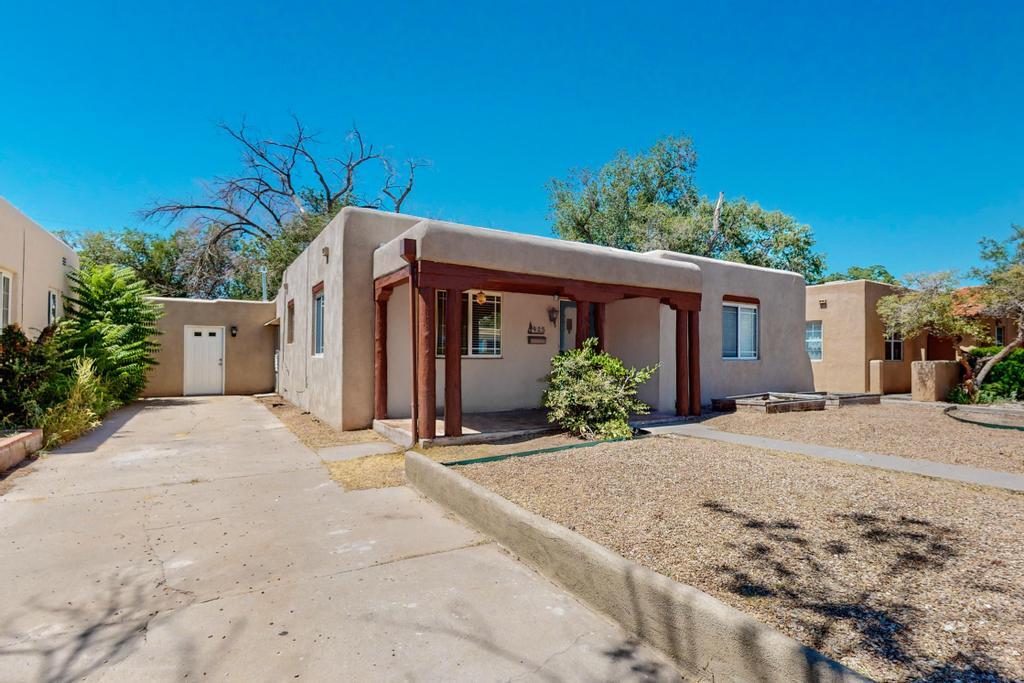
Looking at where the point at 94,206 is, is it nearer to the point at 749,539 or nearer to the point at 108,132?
the point at 108,132

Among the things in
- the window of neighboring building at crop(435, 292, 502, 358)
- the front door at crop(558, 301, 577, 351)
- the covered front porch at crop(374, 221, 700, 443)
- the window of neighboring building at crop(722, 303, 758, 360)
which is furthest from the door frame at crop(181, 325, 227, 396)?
the window of neighboring building at crop(722, 303, 758, 360)

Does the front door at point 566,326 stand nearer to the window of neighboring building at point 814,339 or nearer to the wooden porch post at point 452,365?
the wooden porch post at point 452,365

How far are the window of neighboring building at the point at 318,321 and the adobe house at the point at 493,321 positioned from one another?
0.05m

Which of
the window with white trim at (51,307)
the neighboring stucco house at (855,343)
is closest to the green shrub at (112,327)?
the window with white trim at (51,307)

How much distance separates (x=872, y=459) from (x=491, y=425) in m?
5.37

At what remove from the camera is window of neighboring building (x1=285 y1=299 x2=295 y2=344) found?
13738mm

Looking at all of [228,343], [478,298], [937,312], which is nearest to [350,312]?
[478,298]

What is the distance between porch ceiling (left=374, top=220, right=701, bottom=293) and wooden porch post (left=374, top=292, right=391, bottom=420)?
51 cm

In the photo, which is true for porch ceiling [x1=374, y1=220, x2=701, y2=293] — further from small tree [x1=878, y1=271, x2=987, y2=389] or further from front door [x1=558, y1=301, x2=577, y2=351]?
small tree [x1=878, y1=271, x2=987, y2=389]

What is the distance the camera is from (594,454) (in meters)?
6.19

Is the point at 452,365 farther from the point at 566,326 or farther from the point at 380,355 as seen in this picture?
the point at 566,326

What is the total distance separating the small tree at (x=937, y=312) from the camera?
1361cm

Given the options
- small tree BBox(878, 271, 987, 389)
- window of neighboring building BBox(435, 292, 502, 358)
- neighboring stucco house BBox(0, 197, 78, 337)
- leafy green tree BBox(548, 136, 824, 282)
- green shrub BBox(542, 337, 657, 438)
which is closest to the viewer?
green shrub BBox(542, 337, 657, 438)

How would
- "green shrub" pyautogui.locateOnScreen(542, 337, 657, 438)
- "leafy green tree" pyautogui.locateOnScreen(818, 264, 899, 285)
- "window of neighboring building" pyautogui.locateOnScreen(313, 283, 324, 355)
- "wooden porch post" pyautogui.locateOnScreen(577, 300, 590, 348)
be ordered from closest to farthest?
"green shrub" pyautogui.locateOnScreen(542, 337, 657, 438) → "wooden porch post" pyautogui.locateOnScreen(577, 300, 590, 348) → "window of neighboring building" pyautogui.locateOnScreen(313, 283, 324, 355) → "leafy green tree" pyautogui.locateOnScreen(818, 264, 899, 285)
